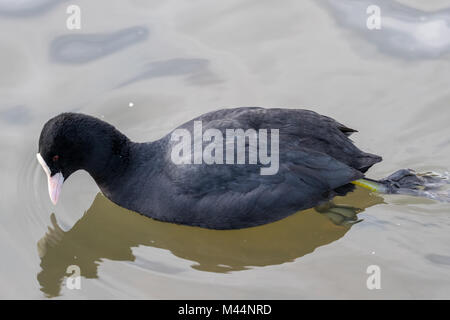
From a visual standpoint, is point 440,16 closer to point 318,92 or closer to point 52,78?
point 318,92

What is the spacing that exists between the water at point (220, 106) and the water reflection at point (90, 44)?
0.06ft

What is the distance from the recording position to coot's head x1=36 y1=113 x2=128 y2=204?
20.6ft

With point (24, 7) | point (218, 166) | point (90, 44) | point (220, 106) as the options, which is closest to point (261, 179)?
point (218, 166)

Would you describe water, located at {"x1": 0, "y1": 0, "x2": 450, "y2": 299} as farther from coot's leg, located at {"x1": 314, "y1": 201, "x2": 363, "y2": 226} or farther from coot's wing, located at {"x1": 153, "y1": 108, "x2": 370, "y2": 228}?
coot's wing, located at {"x1": 153, "y1": 108, "x2": 370, "y2": 228}

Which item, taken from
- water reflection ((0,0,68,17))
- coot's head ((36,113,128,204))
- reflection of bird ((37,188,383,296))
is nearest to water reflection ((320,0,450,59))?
reflection of bird ((37,188,383,296))

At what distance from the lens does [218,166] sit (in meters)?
6.11

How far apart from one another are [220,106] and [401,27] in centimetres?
264

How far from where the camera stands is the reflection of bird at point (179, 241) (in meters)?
6.38

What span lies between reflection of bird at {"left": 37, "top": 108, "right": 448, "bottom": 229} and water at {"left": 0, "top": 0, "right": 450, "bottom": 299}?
39 cm

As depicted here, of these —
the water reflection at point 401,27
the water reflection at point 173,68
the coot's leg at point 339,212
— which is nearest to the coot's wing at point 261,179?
the coot's leg at point 339,212

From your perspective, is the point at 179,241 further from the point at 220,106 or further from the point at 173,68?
the point at 173,68

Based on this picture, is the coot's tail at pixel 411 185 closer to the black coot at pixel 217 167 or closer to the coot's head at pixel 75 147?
the black coot at pixel 217 167
